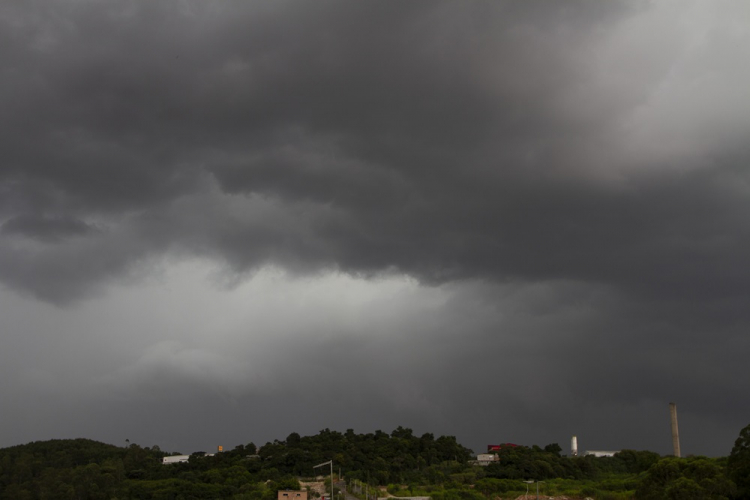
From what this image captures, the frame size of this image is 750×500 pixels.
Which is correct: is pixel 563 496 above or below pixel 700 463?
below

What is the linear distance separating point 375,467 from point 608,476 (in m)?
62.7

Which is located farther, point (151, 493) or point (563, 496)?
point (151, 493)

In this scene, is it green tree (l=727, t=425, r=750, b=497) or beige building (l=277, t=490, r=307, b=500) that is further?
beige building (l=277, t=490, r=307, b=500)

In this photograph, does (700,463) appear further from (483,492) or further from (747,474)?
(483,492)

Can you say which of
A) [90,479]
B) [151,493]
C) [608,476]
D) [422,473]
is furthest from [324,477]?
[608,476]

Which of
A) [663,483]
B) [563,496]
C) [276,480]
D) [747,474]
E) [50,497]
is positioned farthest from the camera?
[50,497]

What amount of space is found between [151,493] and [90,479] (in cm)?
2515

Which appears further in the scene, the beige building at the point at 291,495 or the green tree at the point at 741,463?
the beige building at the point at 291,495

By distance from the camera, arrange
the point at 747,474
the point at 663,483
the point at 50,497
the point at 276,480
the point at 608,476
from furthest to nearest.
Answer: the point at 608,476
the point at 50,497
the point at 276,480
the point at 663,483
the point at 747,474

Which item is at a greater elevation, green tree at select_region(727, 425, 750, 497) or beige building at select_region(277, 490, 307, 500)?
green tree at select_region(727, 425, 750, 497)

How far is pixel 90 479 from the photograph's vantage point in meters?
188

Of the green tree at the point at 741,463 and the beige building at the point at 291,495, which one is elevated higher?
the green tree at the point at 741,463

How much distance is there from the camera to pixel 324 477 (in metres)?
192

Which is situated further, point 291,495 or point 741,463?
point 291,495
